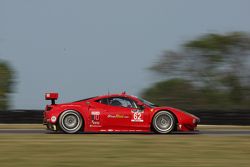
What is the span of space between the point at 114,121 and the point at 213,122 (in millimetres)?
7771

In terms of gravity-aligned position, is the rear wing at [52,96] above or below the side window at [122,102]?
above

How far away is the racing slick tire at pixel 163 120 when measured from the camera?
14656 mm

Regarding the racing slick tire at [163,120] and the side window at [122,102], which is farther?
the side window at [122,102]

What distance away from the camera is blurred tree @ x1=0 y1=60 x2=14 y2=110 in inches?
1374

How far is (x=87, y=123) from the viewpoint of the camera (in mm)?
14719

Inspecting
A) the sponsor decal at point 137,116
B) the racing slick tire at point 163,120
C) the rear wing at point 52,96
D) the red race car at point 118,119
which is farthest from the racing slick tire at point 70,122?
the racing slick tire at point 163,120

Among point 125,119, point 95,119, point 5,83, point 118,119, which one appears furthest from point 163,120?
point 5,83

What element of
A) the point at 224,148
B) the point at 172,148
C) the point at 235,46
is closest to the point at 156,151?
the point at 172,148

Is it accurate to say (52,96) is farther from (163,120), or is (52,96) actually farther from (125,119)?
(163,120)

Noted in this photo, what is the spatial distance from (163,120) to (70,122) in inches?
94.6

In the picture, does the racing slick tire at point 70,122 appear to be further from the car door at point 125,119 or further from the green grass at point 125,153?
the green grass at point 125,153

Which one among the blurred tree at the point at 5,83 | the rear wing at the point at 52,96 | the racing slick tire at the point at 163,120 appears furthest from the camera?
the blurred tree at the point at 5,83

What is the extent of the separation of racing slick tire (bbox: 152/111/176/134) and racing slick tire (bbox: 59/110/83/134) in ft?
6.34

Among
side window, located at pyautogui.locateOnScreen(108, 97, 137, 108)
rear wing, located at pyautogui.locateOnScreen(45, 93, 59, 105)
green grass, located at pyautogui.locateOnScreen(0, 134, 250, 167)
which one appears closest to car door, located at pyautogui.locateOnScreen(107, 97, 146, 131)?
side window, located at pyautogui.locateOnScreen(108, 97, 137, 108)
